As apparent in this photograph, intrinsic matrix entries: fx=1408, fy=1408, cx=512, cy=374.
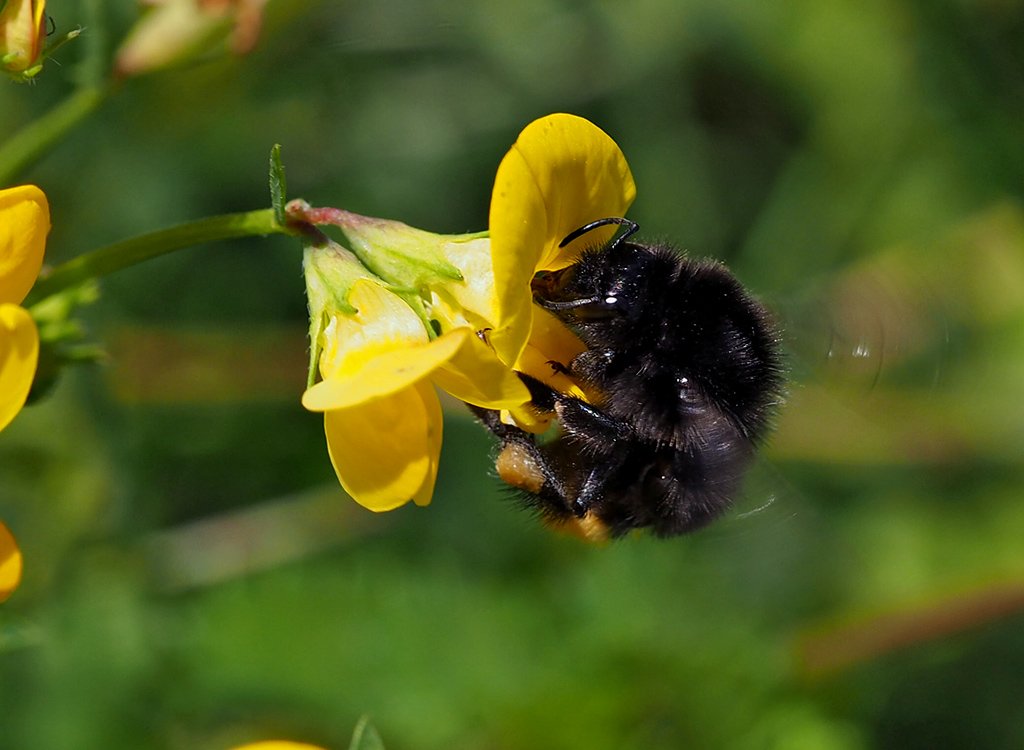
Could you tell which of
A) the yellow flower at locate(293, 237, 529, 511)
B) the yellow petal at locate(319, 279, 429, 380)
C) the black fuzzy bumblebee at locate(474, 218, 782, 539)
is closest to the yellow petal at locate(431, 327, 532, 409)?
the yellow flower at locate(293, 237, 529, 511)

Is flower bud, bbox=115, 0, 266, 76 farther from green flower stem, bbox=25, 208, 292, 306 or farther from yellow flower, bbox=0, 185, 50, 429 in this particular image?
yellow flower, bbox=0, 185, 50, 429

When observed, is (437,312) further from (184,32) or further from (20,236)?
(184,32)

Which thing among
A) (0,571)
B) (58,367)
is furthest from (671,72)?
(0,571)

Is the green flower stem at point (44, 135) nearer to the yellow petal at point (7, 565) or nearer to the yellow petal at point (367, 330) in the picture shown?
the yellow petal at point (367, 330)

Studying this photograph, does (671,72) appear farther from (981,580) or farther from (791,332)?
(791,332)

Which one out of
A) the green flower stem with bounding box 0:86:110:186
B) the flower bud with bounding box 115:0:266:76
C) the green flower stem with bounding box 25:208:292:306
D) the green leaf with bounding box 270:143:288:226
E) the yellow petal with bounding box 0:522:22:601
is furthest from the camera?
the flower bud with bounding box 115:0:266:76

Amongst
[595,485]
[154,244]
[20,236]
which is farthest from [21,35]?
[595,485]

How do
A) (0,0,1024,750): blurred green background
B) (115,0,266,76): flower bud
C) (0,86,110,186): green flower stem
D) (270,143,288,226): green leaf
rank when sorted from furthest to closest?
(0,0,1024,750): blurred green background
(115,0,266,76): flower bud
(0,86,110,186): green flower stem
(270,143,288,226): green leaf
